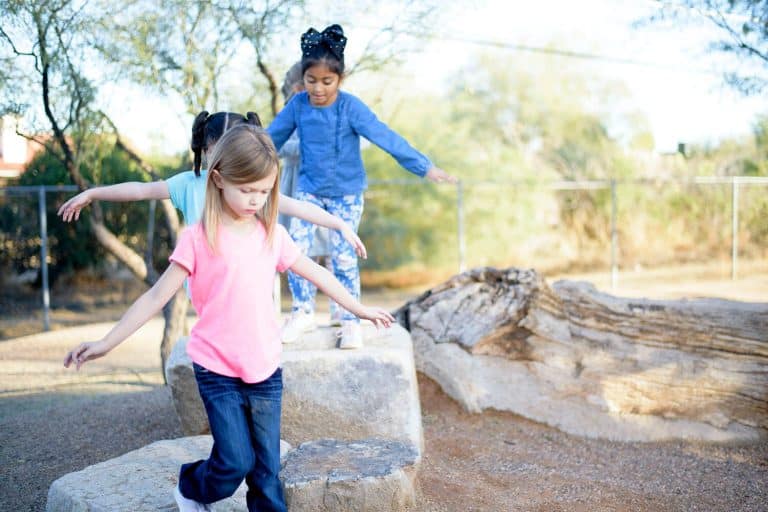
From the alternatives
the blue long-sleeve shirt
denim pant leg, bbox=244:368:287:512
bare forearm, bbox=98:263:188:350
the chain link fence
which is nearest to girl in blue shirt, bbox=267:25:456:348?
the blue long-sleeve shirt

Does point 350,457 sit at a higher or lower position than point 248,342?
lower

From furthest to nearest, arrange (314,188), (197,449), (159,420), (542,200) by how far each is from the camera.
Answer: (542,200) → (159,420) → (314,188) → (197,449)

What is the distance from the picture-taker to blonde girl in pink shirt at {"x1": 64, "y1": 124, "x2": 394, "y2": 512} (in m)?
2.48

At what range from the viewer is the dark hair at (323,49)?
13.1 feet

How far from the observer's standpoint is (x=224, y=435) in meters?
2.53

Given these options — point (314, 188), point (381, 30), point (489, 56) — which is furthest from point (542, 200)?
point (489, 56)

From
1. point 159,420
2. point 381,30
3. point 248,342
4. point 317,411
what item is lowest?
point 159,420

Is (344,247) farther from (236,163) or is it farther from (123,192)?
(236,163)

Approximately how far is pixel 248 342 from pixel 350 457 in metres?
0.93

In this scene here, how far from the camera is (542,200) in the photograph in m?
14.8

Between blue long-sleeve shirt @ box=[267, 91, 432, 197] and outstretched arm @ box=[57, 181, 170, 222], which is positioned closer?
outstretched arm @ box=[57, 181, 170, 222]

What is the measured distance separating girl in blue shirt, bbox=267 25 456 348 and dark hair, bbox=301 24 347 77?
0.03 m

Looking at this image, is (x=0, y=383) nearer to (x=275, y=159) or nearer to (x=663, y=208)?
(x=275, y=159)

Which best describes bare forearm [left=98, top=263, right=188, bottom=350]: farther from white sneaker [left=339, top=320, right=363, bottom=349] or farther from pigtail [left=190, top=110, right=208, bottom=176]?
white sneaker [left=339, top=320, right=363, bottom=349]
